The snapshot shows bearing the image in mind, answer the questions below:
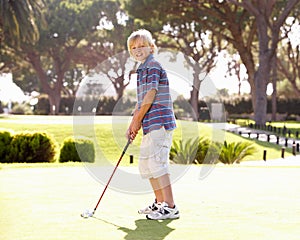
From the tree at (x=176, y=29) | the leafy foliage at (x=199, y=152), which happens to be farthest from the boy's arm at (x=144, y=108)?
the tree at (x=176, y=29)

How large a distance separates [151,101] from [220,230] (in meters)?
1.43

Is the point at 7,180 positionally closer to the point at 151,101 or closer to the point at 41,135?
the point at 151,101

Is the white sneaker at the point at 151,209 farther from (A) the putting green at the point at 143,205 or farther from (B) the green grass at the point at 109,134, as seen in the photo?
(B) the green grass at the point at 109,134

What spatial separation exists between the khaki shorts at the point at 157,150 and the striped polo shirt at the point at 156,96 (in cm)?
7

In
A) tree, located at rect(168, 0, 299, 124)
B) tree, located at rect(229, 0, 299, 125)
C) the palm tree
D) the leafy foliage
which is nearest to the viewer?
the leafy foliage

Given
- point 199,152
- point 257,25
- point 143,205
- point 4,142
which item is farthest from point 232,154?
point 257,25

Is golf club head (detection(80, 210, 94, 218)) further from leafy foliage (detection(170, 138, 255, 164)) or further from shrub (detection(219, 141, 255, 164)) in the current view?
shrub (detection(219, 141, 255, 164))

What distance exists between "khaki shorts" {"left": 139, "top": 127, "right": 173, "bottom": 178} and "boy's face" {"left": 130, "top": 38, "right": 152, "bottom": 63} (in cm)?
76

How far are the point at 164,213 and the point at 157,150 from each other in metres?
0.63

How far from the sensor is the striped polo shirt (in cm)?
552

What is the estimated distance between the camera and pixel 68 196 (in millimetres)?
7227

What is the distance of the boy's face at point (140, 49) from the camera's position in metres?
5.61

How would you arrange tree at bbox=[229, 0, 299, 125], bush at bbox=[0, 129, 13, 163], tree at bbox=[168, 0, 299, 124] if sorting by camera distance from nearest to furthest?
bush at bbox=[0, 129, 13, 163], tree at bbox=[168, 0, 299, 124], tree at bbox=[229, 0, 299, 125]

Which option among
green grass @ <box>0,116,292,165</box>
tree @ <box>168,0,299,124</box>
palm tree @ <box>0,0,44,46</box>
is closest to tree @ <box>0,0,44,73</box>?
palm tree @ <box>0,0,44,46</box>
